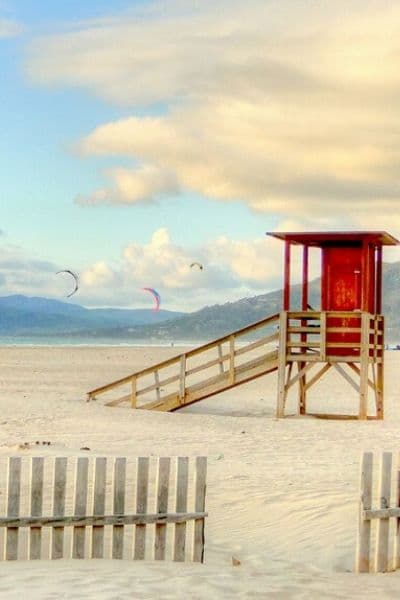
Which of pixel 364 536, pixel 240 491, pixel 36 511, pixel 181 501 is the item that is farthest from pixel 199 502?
pixel 240 491

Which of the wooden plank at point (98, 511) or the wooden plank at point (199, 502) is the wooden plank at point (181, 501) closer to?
the wooden plank at point (199, 502)

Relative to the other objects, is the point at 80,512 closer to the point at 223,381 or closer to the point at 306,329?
the point at 306,329

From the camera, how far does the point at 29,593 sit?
8031 millimetres

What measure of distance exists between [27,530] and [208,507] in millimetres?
3513

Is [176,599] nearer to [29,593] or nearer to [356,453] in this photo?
[29,593]

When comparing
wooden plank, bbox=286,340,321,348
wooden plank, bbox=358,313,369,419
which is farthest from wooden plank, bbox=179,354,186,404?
wooden plank, bbox=358,313,369,419

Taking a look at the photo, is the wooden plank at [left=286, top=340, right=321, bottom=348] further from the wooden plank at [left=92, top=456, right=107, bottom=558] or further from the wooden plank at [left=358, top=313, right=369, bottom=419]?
the wooden plank at [left=92, top=456, right=107, bottom=558]

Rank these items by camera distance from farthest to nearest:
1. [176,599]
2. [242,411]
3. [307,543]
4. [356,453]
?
[242,411] < [356,453] < [307,543] < [176,599]

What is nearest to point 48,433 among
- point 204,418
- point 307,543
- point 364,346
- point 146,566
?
point 204,418

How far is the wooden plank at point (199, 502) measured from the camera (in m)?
9.36

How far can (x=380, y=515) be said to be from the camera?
9.79m

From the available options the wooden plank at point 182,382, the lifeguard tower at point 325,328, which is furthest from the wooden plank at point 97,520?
the wooden plank at point 182,382

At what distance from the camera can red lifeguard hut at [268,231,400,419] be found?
2539 centimetres

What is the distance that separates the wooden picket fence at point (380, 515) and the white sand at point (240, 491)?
23cm
